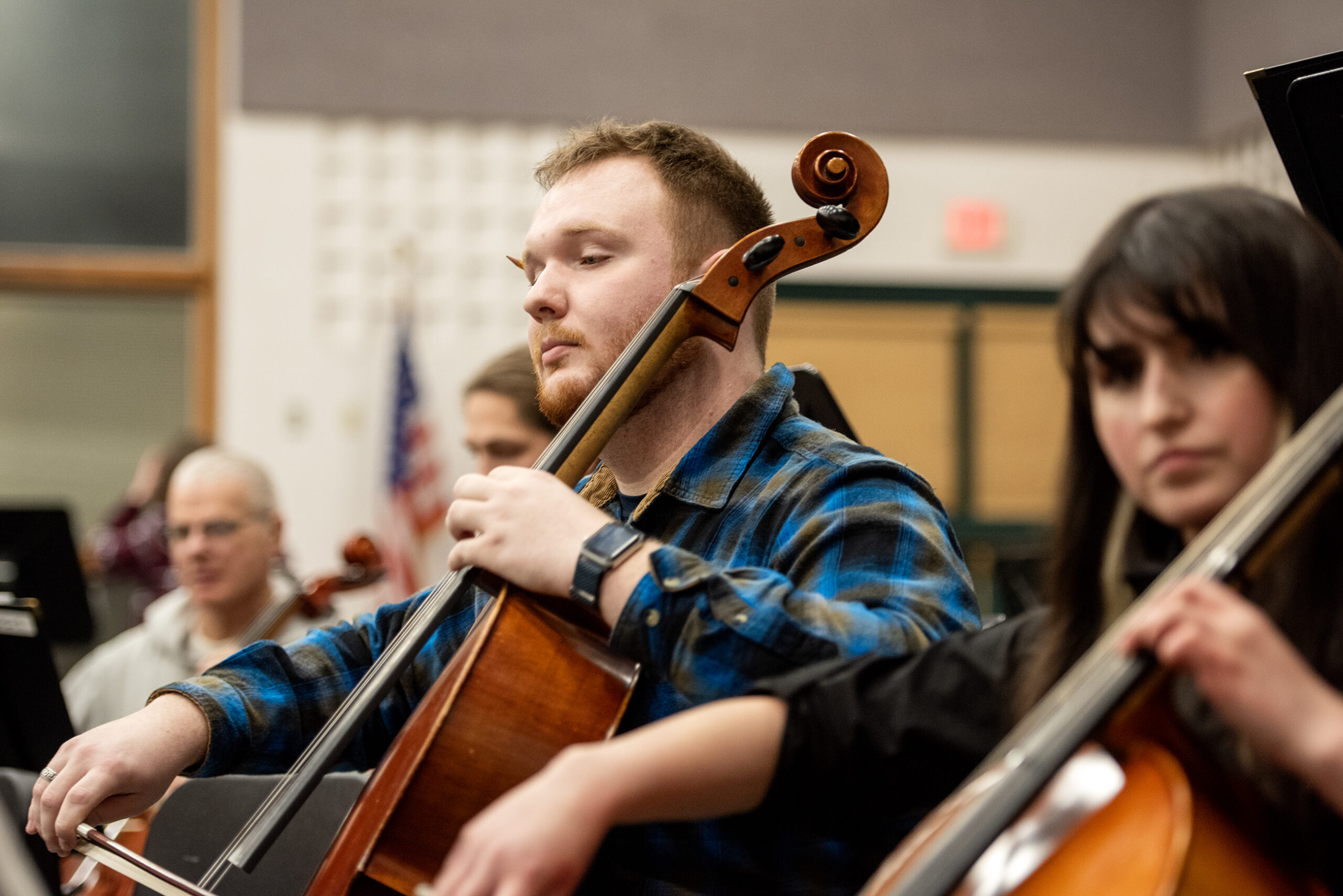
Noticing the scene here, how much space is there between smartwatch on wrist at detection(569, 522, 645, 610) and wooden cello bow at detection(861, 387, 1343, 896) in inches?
15.7

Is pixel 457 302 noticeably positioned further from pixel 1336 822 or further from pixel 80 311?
pixel 1336 822

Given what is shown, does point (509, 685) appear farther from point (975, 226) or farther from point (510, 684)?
point (975, 226)

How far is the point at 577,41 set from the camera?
5641 millimetres

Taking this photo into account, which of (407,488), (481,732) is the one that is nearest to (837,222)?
(481,732)

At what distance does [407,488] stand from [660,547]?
437cm

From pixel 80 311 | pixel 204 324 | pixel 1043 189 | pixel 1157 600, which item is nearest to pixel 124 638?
pixel 204 324

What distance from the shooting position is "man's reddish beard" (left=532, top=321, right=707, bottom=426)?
148 centimetres

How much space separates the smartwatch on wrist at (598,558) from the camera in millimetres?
1108

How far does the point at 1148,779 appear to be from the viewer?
30.7 inches

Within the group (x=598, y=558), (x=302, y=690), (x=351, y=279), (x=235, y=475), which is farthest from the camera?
(x=351, y=279)

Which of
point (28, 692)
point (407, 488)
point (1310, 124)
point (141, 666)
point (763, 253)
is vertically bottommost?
point (407, 488)

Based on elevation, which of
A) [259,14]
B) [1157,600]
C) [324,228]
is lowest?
[324,228]

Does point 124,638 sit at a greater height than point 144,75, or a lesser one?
lesser

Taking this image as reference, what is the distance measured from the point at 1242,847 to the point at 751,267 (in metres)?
0.83
